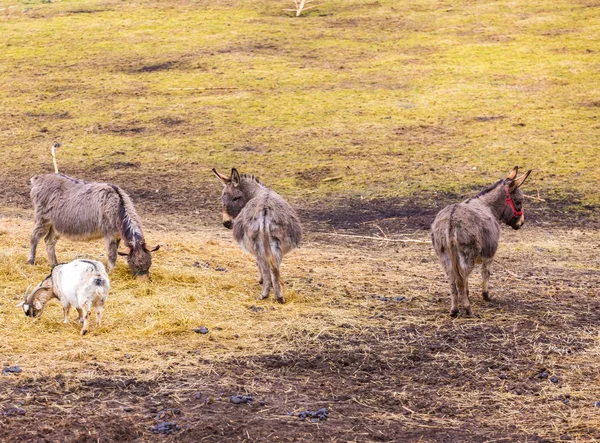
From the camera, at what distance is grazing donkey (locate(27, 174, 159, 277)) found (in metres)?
11.5

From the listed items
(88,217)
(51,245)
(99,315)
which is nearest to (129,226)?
(88,217)

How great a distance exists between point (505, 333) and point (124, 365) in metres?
4.36

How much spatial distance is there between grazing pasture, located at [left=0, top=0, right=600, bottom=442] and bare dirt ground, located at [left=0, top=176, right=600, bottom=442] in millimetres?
32

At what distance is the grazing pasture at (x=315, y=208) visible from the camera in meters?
7.78

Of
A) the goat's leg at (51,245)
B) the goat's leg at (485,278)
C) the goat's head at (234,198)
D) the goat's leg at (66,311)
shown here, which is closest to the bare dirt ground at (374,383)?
the goat's leg at (485,278)

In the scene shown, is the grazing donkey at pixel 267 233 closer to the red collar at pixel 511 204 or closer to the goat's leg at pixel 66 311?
the goat's leg at pixel 66 311

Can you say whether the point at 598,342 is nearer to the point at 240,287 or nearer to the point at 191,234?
the point at 240,287

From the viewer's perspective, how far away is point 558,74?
27250 mm

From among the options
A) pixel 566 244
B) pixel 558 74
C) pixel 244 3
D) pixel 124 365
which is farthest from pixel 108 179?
pixel 244 3

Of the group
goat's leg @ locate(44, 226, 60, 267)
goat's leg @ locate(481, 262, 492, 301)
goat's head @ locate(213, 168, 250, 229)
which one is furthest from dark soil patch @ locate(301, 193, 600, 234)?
goat's leg @ locate(44, 226, 60, 267)

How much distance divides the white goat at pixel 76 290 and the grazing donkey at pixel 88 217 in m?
1.80

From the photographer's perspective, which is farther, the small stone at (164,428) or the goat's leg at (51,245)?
the goat's leg at (51,245)

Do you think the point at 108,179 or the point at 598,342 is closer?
the point at 598,342

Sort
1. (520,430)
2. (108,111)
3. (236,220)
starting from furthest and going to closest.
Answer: (108,111), (236,220), (520,430)
